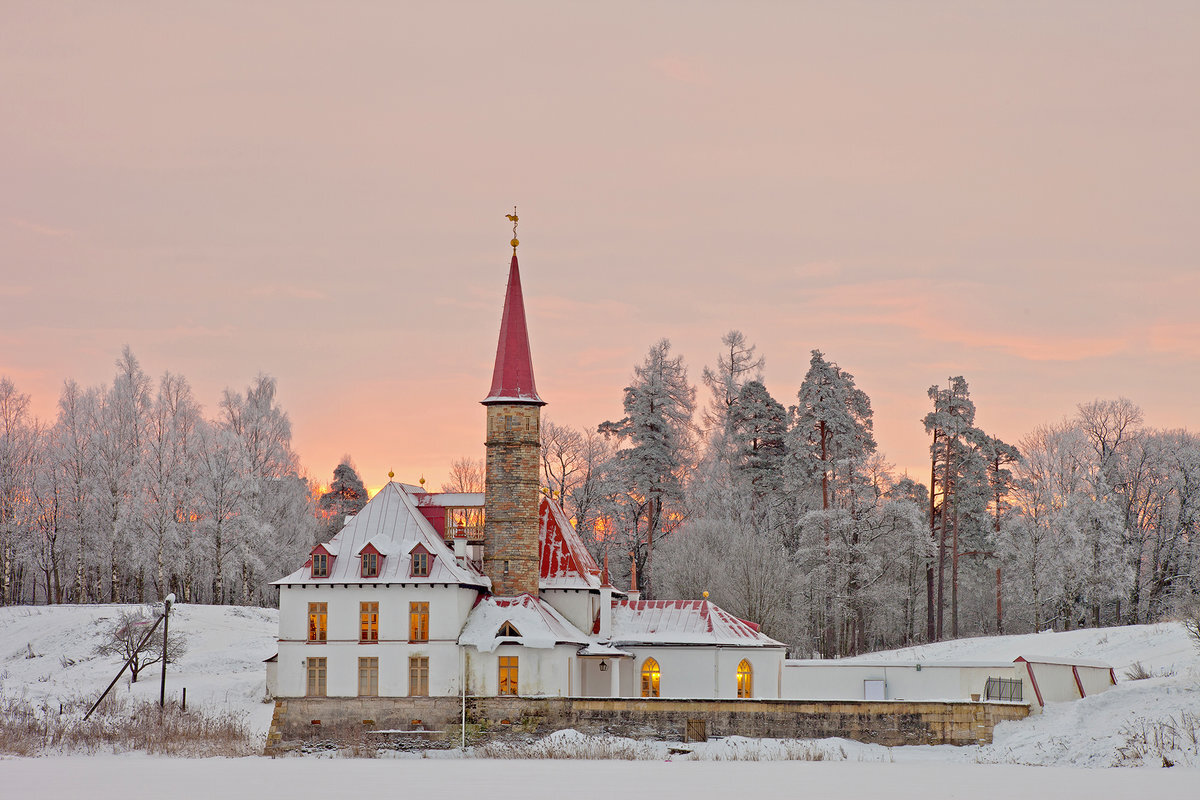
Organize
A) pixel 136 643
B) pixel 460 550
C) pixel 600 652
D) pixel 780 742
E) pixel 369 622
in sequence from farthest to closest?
pixel 136 643
pixel 460 550
pixel 600 652
pixel 369 622
pixel 780 742

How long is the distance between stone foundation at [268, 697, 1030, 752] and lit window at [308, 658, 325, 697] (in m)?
0.45

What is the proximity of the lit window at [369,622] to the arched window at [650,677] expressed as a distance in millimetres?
9840

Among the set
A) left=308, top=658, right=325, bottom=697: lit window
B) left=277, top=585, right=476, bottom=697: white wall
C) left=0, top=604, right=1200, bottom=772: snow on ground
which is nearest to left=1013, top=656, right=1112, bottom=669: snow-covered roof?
left=0, top=604, right=1200, bottom=772: snow on ground

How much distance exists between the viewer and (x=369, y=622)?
43969mm

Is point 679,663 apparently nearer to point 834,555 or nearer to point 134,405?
point 834,555

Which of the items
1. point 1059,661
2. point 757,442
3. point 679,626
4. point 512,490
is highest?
point 757,442

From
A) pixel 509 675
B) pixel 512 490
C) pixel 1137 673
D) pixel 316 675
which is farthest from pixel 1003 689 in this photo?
pixel 316 675

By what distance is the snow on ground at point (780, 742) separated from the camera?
3500cm

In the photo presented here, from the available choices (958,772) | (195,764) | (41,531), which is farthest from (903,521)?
(41,531)

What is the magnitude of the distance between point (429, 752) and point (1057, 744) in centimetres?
1921

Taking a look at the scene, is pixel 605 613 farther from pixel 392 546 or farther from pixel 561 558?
pixel 392 546

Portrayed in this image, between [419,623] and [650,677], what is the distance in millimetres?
8838

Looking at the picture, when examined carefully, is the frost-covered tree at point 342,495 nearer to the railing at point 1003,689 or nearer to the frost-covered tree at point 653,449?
the frost-covered tree at point 653,449

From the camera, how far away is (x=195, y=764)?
1332 inches
